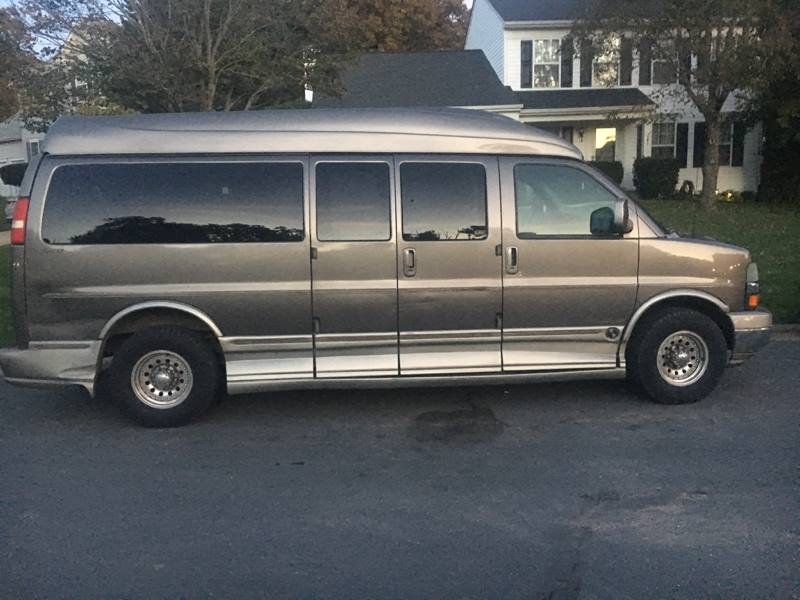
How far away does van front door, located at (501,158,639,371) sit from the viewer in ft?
21.0

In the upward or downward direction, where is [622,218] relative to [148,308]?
upward

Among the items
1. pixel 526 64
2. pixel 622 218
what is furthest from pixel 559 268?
pixel 526 64

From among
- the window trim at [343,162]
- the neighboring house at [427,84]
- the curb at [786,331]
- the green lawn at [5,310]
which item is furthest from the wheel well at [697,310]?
the neighboring house at [427,84]

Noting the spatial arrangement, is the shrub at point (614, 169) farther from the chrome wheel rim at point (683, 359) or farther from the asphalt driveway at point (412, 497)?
the chrome wheel rim at point (683, 359)

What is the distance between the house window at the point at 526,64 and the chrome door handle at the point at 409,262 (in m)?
24.0

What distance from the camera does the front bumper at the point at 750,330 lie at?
6.65 meters

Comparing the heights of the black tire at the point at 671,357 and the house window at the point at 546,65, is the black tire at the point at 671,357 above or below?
Result: below

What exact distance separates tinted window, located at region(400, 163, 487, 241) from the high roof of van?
0.17m

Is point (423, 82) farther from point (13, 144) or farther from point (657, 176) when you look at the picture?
point (13, 144)

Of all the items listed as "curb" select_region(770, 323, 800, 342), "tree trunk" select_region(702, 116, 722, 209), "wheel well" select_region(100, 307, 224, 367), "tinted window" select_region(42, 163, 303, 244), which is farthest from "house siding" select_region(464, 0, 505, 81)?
"wheel well" select_region(100, 307, 224, 367)

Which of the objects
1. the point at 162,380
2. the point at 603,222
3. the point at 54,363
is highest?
the point at 603,222

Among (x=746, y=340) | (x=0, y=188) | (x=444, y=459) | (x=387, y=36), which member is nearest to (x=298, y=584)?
(x=444, y=459)

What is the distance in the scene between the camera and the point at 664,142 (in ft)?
96.2

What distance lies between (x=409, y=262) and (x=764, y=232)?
44.7 ft
